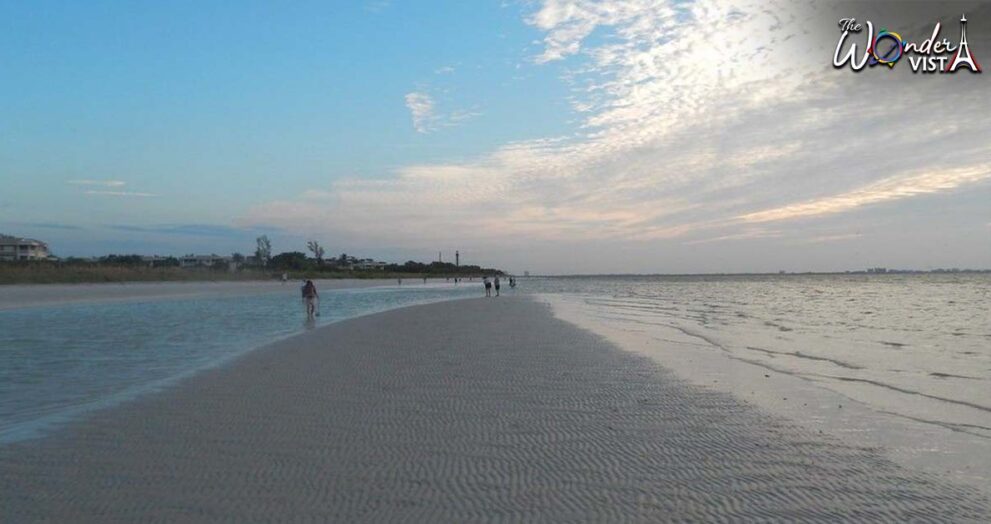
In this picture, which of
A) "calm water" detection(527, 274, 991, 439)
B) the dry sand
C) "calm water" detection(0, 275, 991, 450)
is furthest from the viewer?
"calm water" detection(527, 274, 991, 439)

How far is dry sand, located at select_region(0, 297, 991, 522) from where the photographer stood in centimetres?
513

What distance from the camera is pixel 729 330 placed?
22.0 meters

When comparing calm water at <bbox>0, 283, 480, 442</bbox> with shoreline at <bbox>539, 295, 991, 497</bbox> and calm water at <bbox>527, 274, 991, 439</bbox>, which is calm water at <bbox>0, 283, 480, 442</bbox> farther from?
calm water at <bbox>527, 274, 991, 439</bbox>

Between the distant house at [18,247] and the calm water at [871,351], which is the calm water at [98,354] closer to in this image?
the calm water at [871,351]

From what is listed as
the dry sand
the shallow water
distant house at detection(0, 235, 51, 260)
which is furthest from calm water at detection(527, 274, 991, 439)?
distant house at detection(0, 235, 51, 260)

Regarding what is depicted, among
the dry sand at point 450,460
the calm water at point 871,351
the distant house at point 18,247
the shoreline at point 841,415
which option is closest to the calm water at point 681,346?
the calm water at point 871,351

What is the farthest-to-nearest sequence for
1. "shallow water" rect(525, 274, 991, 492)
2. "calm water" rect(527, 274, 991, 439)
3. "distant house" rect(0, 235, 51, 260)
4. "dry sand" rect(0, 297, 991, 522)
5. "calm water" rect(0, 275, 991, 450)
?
"distant house" rect(0, 235, 51, 260)
"calm water" rect(527, 274, 991, 439)
"calm water" rect(0, 275, 991, 450)
"shallow water" rect(525, 274, 991, 492)
"dry sand" rect(0, 297, 991, 522)

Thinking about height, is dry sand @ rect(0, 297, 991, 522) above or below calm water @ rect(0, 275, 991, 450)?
below

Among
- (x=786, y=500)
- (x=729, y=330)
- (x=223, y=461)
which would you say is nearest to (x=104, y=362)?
(x=223, y=461)

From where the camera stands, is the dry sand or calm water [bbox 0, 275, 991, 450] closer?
the dry sand

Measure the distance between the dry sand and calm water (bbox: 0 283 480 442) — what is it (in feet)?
2.93

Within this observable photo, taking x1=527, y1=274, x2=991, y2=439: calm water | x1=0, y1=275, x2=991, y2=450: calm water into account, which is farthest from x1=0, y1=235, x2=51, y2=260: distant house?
x1=527, y1=274, x2=991, y2=439: calm water

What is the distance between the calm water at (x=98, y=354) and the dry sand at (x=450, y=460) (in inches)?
35.1

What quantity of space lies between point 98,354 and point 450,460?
11.2 metres
